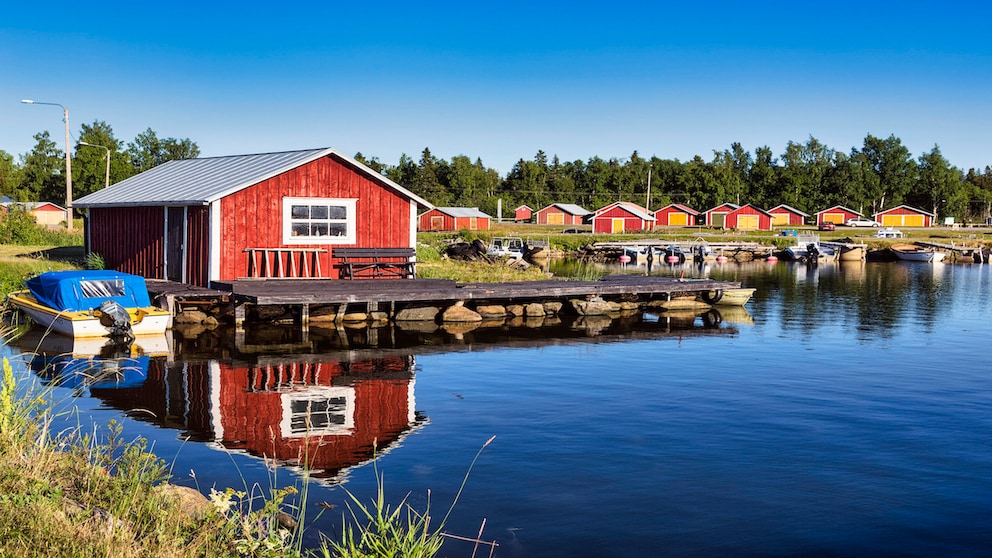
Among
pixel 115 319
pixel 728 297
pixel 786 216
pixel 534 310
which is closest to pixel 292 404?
pixel 115 319

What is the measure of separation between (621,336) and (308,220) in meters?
10.4

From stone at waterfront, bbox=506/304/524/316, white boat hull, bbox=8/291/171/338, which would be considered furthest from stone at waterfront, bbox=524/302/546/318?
white boat hull, bbox=8/291/171/338

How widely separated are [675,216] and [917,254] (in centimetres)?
3532

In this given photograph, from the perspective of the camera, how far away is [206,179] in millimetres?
30641

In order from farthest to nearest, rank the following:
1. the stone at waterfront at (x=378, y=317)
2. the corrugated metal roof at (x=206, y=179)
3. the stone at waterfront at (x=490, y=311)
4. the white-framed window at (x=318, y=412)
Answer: the stone at waterfront at (x=490, y=311) < the stone at waterfront at (x=378, y=317) < the corrugated metal roof at (x=206, y=179) < the white-framed window at (x=318, y=412)

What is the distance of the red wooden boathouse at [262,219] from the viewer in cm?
2711

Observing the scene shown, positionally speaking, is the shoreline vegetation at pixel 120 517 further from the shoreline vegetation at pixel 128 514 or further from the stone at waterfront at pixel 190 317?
the stone at waterfront at pixel 190 317

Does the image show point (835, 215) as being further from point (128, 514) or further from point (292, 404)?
point (128, 514)

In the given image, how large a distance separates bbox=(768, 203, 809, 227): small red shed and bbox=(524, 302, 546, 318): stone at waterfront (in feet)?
283

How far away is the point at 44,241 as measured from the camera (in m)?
44.6

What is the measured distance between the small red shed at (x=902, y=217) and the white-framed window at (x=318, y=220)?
99.8 meters

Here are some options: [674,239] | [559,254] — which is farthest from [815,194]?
[559,254]

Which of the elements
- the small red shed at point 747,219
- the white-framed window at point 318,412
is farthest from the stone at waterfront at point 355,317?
the small red shed at point 747,219

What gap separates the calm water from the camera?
1096cm
